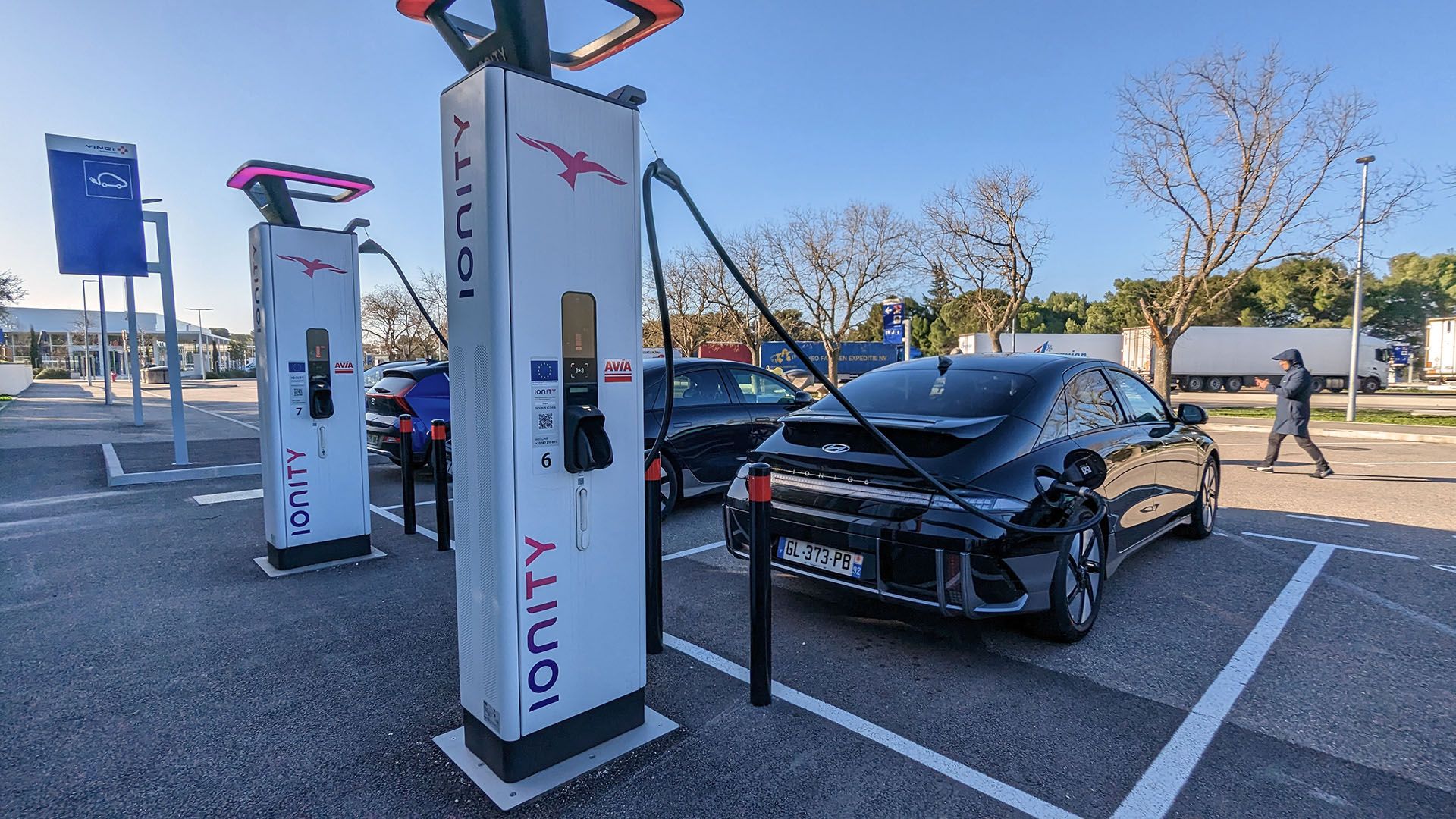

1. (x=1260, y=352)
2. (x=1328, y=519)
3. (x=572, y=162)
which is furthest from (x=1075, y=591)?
(x=1260, y=352)

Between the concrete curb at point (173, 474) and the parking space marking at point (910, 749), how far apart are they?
706 cm

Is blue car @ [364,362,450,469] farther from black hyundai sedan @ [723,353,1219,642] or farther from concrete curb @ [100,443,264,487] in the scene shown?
black hyundai sedan @ [723,353,1219,642]

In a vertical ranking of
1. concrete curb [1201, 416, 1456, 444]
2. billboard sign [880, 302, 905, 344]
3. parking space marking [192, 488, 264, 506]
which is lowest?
concrete curb [1201, 416, 1456, 444]

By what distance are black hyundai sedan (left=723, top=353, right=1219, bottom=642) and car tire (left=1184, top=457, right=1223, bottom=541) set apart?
3.93 ft

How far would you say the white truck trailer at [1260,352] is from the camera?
34062 mm

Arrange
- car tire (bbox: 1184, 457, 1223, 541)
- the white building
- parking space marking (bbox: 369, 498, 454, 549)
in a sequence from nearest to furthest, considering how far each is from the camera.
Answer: car tire (bbox: 1184, 457, 1223, 541), parking space marking (bbox: 369, 498, 454, 549), the white building

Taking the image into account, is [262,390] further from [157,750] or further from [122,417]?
[122,417]

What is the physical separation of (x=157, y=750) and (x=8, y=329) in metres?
67.5

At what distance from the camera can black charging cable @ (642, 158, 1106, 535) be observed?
270 centimetres

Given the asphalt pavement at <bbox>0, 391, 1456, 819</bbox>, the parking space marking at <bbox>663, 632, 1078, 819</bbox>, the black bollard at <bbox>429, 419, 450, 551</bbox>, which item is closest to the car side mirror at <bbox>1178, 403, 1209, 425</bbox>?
the asphalt pavement at <bbox>0, 391, 1456, 819</bbox>

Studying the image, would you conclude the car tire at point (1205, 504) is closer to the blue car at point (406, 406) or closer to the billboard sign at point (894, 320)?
the blue car at point (406, 406)

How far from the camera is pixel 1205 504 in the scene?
5781mm

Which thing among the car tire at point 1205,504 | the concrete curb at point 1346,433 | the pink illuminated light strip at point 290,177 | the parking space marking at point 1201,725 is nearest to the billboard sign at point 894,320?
the concrete curb at point 1346,433

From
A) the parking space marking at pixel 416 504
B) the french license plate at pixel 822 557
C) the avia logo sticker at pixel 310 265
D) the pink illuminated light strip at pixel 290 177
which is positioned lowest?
the parking space marking at pixel 416 504
